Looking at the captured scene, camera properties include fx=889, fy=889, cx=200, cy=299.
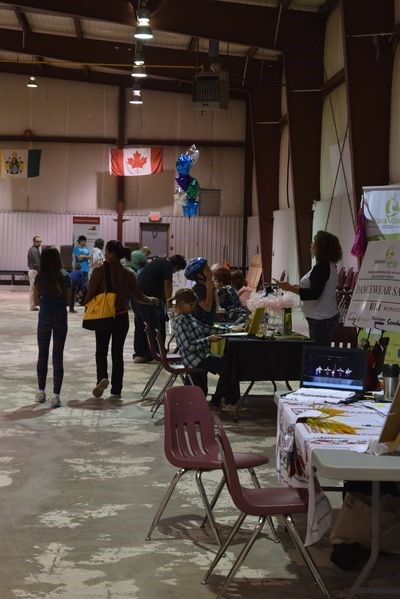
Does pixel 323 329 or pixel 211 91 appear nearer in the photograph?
pixel 323 329

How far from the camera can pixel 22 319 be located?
599 inches

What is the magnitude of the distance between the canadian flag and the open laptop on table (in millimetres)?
16919

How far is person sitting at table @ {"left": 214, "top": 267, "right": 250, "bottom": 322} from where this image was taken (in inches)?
327

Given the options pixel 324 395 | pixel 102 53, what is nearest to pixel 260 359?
pixel 324 395

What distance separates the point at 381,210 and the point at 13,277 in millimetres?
16160

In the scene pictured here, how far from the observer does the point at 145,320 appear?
889 cm

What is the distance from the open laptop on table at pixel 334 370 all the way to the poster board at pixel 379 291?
0.96m

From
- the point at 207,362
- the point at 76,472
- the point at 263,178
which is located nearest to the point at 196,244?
the point at 263,178

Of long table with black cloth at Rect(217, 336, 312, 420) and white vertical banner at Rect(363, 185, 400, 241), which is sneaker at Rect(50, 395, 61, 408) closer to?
long table with black cloth at Rect(217, 336, 312, 420)

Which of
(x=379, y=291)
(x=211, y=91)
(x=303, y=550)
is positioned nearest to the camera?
(x=303, y=550)

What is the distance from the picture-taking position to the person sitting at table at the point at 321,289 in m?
6.69

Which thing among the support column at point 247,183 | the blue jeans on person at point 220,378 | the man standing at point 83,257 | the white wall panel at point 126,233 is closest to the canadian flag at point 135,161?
the white wall panel at point 126,233

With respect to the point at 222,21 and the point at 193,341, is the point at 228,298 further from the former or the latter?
the point at 222,21

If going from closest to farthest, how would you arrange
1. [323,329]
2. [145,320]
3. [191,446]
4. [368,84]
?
[191,446], [323,329], [145,320], [368,84]
